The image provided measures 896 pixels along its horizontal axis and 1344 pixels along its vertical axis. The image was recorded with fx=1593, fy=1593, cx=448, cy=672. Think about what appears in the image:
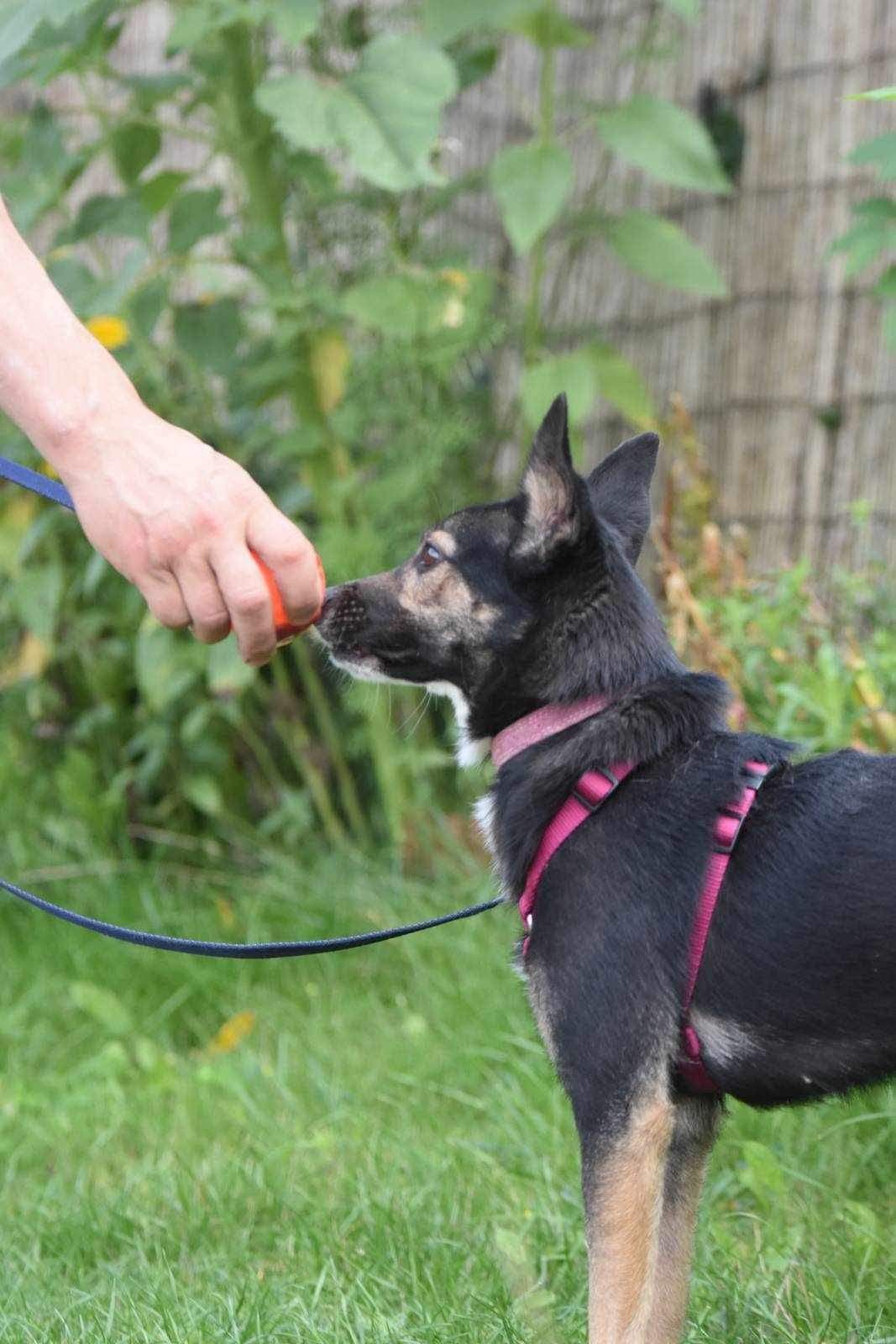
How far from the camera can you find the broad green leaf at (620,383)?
4.85 m

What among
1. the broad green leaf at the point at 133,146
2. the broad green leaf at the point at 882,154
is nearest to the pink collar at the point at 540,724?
the broad green leaf at the point at 882,154

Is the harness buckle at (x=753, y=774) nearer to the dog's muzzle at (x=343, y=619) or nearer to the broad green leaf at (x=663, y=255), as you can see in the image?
the dog's muzzle at (x=343, y=619)

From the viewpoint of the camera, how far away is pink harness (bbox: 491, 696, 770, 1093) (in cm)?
234

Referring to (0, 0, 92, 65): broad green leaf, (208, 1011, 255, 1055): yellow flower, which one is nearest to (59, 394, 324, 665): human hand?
(0, 0, 92, 65): broad green leaf

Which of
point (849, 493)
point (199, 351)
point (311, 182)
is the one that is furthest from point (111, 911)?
point (849, 493)

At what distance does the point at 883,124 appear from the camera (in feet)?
16.1

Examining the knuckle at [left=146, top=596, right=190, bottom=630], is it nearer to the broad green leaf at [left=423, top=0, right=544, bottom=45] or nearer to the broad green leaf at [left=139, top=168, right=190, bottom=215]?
the broad green leaf at [left=139, top=168, right=190, bottom=215]

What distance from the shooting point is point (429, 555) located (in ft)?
9.50

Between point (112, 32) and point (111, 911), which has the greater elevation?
point (112, 32)

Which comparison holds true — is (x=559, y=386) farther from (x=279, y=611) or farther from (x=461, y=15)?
(x=279, y=611)

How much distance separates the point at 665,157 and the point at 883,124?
2.90 feet

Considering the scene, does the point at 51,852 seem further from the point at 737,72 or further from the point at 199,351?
the point at 737,72

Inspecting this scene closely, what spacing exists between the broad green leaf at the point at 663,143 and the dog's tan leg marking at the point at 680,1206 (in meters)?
2.85

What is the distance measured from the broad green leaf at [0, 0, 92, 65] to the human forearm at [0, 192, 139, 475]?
1.46 metres
